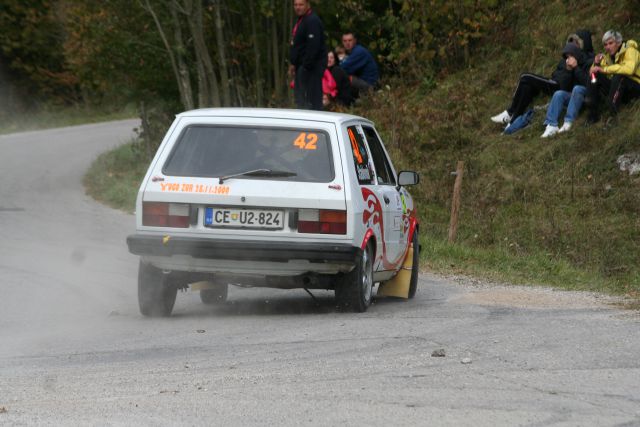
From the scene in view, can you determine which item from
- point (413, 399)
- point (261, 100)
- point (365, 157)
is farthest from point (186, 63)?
point (413, 399)

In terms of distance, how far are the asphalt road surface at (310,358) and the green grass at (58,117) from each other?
3307cm

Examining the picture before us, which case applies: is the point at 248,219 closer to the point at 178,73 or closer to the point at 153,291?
the point at 153,291

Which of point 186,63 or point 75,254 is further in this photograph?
point 186,63

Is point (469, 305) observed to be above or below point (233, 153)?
below

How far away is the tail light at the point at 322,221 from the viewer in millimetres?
9023

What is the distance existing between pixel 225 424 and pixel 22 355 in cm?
257

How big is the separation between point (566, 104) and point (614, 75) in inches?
56.4

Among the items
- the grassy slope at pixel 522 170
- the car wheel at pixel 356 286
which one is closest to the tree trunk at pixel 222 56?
the grassy slope at pixel 522 170

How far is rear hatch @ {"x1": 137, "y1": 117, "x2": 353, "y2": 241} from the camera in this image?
355 inches

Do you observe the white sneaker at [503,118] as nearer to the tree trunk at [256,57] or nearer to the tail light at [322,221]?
the tree trunk at [256,57]

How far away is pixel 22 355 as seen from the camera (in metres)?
7.74

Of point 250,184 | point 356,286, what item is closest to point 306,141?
point 250,184

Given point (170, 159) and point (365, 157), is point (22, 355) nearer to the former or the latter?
point (170, 159)

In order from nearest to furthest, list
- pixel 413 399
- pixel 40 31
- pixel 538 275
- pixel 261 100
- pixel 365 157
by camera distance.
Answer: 1. pixel 413 399
2. pixel 365 157
3. pixel 538 275
4. pixel 261 100
5. pixel 40 31
